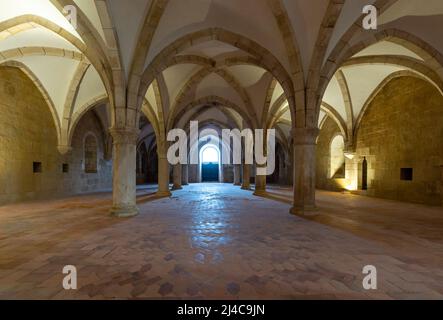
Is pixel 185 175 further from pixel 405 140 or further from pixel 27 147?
pixel 405 140

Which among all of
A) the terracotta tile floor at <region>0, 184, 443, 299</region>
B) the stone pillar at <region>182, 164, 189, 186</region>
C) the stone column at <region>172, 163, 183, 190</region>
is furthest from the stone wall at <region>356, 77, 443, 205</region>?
the stone pillar at <region>182, 164, 189, 186</region>

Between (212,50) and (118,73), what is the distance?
3793mm

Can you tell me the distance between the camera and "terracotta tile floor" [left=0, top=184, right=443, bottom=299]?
203 centimetres

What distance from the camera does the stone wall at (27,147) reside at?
23.9 ft

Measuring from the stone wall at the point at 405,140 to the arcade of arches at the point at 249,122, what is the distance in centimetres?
5

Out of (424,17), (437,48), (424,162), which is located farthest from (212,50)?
(424,162)

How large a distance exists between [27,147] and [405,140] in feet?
46.6

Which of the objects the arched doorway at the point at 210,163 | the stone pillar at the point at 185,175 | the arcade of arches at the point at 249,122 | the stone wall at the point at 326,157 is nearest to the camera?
the arcade of arches at the point at 249,122

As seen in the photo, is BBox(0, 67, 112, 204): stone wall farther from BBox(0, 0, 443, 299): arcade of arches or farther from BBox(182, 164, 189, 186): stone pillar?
BBox(182, 164, 189, 186): stone pillar

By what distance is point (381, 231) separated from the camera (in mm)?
4047

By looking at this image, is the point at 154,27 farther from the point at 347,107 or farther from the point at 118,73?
the point at 347,107

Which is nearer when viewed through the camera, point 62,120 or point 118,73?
point 118,73

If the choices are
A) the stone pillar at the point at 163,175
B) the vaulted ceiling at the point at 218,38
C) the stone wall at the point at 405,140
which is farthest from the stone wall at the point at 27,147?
the stone wall at the point at 405,140

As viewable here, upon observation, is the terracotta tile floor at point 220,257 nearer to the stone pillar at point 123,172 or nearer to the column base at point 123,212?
the column base at point 123,212
